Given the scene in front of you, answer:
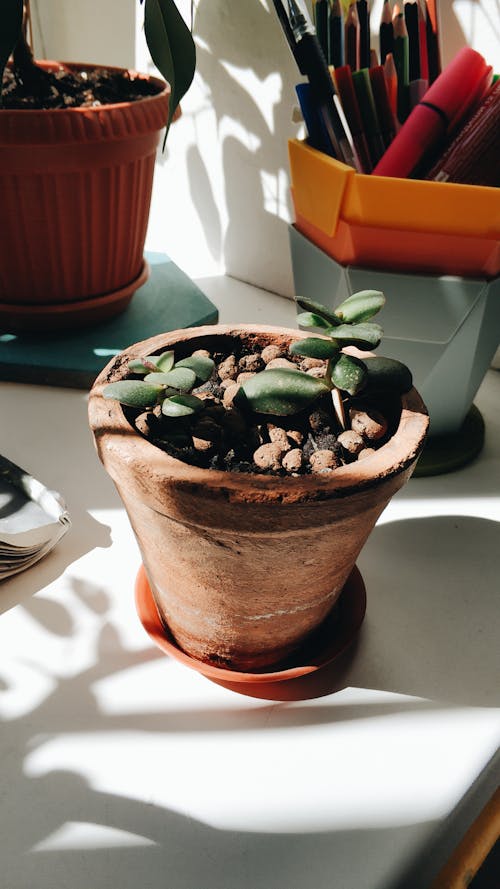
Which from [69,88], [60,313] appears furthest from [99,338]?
[69,88]

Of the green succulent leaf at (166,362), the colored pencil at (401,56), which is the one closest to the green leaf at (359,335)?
the green succulent leaf at (166,362)

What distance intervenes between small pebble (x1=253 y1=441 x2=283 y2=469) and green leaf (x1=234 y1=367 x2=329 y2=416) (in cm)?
2

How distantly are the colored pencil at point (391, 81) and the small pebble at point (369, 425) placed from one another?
1.13 feet

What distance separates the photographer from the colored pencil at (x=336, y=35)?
602mm

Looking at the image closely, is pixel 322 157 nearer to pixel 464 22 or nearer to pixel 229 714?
pixel 464 22

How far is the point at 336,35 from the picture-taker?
2.03 feet

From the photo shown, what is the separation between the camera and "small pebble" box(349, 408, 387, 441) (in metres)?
0.42

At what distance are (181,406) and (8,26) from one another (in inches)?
12.7

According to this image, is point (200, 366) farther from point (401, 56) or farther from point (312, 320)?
point (401, 56)

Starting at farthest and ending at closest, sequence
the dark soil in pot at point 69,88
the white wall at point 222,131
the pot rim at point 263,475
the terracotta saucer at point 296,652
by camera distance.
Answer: the white wall at point 222,131 → the dark soil in pot at point 69,88 → the terracotta saucer at point 296,652 → the pot rim at point 263,475

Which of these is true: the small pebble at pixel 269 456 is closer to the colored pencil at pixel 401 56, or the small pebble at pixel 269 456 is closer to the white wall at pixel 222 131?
the colored pencil at pixel 401 56

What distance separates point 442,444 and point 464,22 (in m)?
0.41

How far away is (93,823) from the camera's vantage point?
38 centimetres

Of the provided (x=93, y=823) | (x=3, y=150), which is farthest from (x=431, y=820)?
(x=3, y=150)
